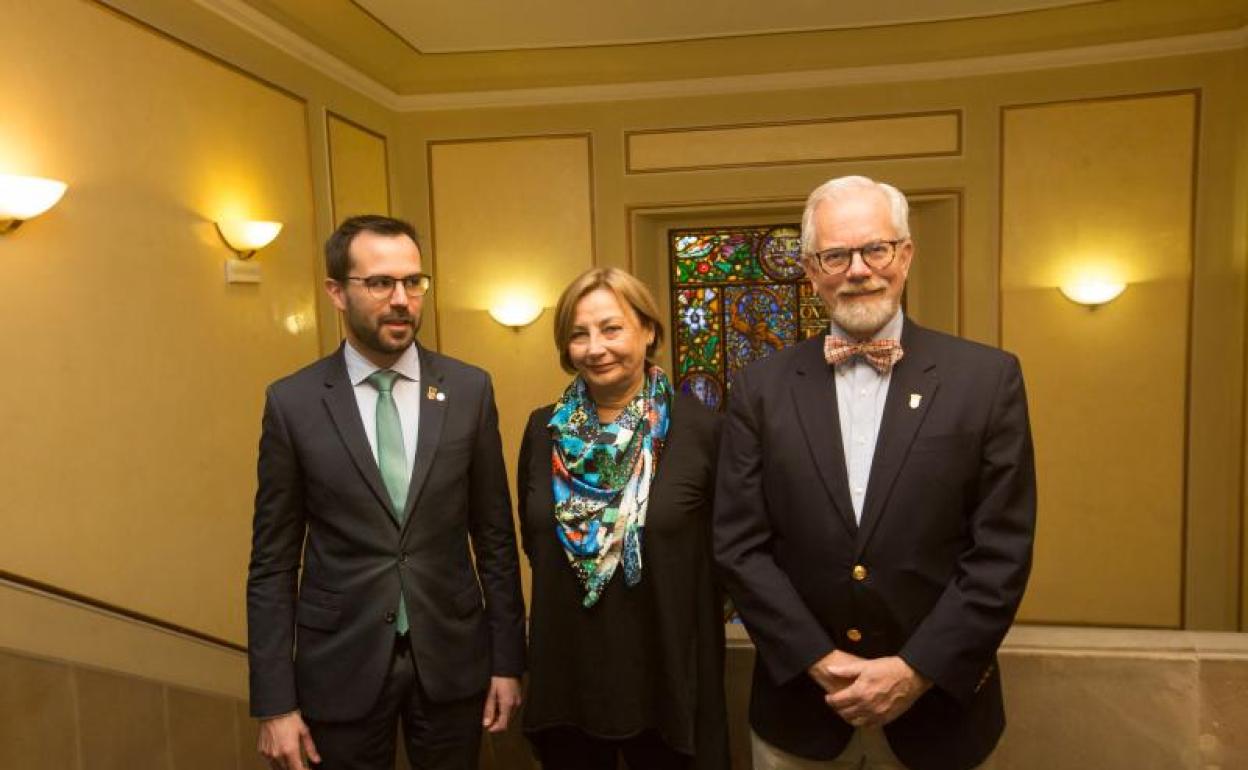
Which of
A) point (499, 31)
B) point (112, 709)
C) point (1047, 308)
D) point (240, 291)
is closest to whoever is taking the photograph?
point (112, 709)

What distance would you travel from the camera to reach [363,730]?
159 centimetres

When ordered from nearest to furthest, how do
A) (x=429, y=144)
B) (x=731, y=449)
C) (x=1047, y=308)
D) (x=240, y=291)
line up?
(x=731, y=449) → (x=240, y=291) → (x=1047, y=308) → (x=429, y=144)

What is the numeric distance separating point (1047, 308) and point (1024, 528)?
384cm

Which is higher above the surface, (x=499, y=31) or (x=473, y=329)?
(x=499, y=31)

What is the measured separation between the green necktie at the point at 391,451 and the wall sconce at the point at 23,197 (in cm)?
145

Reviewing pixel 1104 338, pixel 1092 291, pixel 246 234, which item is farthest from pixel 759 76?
pixel 246 234

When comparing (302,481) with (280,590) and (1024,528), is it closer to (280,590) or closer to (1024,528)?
(280,590)

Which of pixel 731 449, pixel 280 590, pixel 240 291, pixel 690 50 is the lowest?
pixel 280 590

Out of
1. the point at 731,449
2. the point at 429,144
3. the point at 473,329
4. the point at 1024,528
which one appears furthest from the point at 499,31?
the point at 1024,528

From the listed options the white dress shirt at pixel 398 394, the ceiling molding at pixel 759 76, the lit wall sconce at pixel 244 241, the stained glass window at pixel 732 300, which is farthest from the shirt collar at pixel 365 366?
the stained glass window at pixel 732 300

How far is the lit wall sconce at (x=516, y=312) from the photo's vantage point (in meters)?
5.11

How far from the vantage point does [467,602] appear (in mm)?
1648

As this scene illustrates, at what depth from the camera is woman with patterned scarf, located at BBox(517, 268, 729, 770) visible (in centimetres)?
159

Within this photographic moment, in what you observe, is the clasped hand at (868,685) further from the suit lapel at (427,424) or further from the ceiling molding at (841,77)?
the ceiling molding at (841,77)
